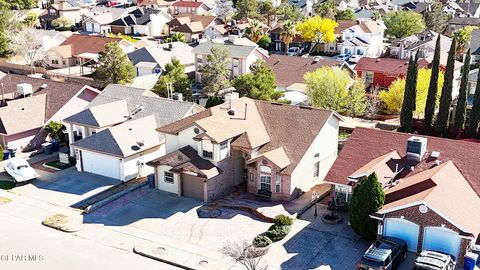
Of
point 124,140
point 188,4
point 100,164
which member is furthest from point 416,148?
point 188,4

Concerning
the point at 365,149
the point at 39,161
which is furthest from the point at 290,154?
the point at 39,161

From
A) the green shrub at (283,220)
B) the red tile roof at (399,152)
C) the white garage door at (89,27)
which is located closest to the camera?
the green shrub at (283,220)

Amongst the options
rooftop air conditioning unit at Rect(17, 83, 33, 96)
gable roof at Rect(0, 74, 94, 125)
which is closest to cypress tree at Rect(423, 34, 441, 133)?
gable roof at Rect(0, 74, 94, 125)

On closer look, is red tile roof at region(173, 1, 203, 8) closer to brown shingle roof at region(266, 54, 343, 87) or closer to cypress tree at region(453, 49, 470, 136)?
brown shingle roof at region(266, 54, 343, 87)

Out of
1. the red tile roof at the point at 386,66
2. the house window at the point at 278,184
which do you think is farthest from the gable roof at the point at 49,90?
the red tile roof at the point at 386,66

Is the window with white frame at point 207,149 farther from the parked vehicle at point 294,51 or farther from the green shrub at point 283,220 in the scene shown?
the parked vehicle at point 294,51

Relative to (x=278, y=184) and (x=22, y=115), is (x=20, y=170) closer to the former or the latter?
(x=22, y=115)

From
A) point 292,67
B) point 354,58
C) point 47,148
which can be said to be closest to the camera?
point 47,148
